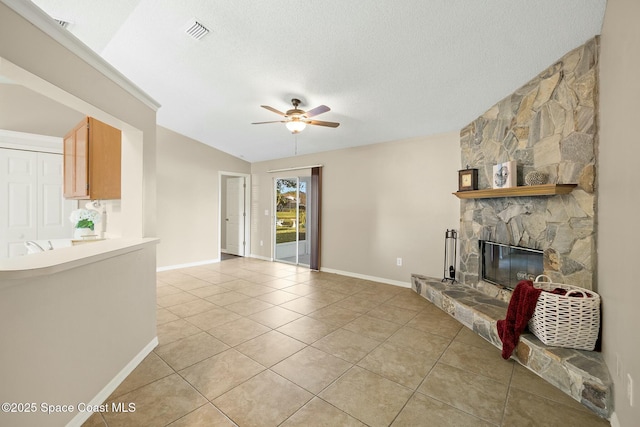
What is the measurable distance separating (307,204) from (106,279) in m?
4.48

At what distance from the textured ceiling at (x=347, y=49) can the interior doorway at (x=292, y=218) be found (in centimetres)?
241

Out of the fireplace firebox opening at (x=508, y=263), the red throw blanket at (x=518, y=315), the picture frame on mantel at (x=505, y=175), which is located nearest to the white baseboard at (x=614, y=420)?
the red throw blanket at (x=518, y=315)

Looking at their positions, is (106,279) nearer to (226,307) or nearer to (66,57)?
(66,57)

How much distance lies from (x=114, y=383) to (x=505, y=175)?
12.8 feet

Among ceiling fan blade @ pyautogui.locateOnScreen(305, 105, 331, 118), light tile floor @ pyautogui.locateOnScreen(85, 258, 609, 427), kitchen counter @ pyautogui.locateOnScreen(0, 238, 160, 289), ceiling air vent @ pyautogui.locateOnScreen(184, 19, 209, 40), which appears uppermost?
ceiling air vent @ pyautogui.locateOnScreen(184, 19, 209, 40)

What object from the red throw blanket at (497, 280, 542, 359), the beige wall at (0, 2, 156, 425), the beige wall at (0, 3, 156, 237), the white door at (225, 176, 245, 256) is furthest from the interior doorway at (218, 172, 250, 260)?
the red throw blanket at (497, 280, 542, 359)

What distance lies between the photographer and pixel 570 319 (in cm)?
194

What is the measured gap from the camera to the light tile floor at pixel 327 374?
1.62 m

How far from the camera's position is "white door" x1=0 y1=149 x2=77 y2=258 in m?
3.45

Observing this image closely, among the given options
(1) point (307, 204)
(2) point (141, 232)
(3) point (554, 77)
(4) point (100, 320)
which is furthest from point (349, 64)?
(1) point (307, 204)

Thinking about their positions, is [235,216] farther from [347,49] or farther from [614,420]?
[614,420]

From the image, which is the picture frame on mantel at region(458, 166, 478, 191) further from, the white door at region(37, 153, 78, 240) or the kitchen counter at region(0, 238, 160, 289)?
the white door at region(37, 153, 78, 240)

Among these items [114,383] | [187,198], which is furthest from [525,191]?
[187,198]

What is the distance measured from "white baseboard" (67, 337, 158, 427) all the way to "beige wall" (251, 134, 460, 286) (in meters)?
3.41
